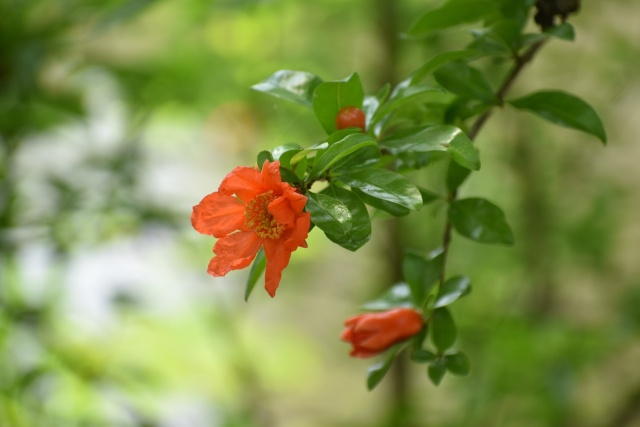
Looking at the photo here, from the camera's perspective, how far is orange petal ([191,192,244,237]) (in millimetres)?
364

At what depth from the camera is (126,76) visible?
1.02 m

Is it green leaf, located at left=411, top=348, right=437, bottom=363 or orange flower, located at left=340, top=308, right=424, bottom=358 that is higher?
orange flower, located at left=340, top=308, right=424, bottom=358

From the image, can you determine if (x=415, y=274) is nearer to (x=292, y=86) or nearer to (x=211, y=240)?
(x=292, y=86)

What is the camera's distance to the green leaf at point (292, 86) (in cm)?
40

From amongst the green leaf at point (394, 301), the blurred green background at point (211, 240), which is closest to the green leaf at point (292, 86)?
the green leaf at point (394, 301)

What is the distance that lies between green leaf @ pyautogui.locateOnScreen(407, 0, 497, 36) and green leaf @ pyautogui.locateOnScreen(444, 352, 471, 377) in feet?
0.55

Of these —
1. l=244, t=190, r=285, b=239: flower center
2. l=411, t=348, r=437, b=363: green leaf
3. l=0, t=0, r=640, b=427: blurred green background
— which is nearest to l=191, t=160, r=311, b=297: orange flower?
l=244, t=190, r=285, b=239: flower center

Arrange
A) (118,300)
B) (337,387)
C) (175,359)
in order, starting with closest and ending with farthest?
1. (118,300)
2. (175,359)
3. (337,387)

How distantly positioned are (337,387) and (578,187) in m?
0.81

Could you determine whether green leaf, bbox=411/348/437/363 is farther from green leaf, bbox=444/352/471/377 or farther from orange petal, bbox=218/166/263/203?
orange petal, bbox=218/166/263/203

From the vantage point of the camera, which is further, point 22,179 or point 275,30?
point 275,30

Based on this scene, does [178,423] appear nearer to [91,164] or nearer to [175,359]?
[175,359]

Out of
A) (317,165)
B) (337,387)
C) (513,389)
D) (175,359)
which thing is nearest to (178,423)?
(175,359)

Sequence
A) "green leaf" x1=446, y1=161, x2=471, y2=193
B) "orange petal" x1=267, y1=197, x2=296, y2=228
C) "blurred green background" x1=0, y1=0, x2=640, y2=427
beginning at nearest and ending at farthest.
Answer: "orange petal" x1=267, y1=197, x2=296, y2=228
"green leaf" x1=446, y1=161, x2=471, y2=193
"blurred green background" x1=0, y1=0, x2=640, y2=427
